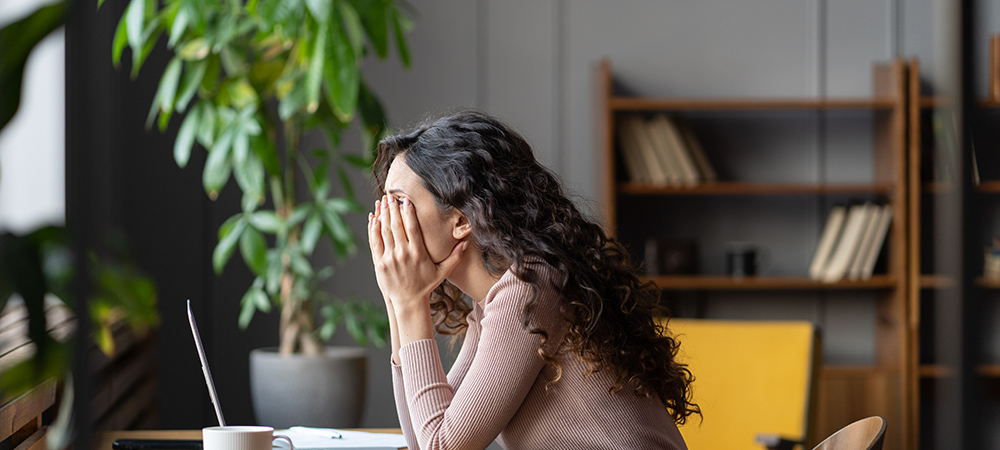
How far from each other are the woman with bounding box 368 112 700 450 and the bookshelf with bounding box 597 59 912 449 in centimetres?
169

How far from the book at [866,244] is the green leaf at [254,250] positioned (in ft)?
6.67

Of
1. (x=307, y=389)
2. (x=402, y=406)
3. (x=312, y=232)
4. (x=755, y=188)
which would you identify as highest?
(x=755, y=188)

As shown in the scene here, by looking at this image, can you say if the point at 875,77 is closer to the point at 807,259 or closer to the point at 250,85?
the point at 807,259

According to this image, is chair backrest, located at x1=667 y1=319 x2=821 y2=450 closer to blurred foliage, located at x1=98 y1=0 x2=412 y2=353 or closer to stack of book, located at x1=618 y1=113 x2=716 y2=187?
blurred foliage, located at x1=98 y1=0 x2=412 y2=353

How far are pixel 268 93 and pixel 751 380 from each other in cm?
149

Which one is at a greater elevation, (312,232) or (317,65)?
(317,65)

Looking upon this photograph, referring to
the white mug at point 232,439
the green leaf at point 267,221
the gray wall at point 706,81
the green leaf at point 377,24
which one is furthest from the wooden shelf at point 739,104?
the white mug at point 232,439

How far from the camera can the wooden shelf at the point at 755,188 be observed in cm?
292

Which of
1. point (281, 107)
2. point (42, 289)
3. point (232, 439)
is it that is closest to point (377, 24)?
point (281, 107)

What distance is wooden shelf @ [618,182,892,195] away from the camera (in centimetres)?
292

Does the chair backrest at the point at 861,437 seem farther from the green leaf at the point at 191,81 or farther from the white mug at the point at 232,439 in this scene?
the green leaf at the point at 191,81

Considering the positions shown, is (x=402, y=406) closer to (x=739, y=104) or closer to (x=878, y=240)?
(x=739, y=104)

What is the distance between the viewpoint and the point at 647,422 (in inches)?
42.0

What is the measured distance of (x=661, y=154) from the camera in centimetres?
297
